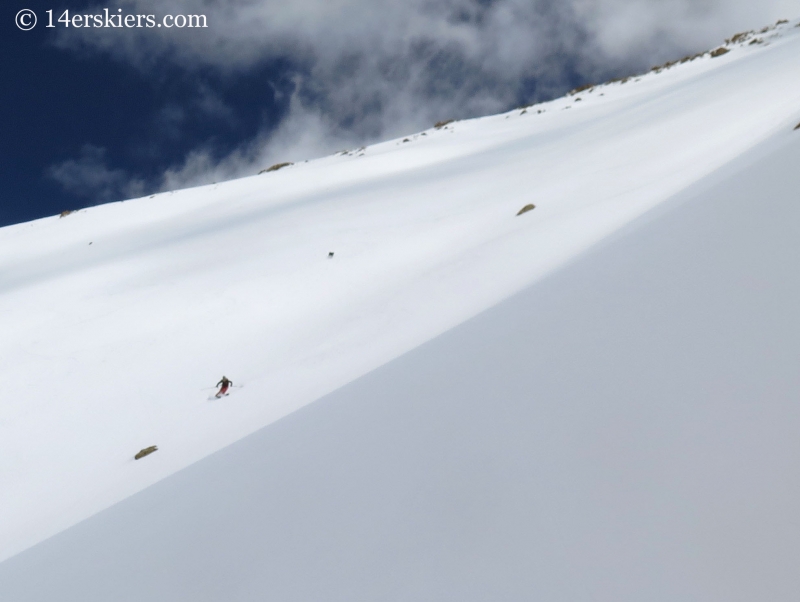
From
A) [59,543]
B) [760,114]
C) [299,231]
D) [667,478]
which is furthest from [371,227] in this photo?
[667,478]

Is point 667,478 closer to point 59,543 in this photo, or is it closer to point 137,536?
point 137,536

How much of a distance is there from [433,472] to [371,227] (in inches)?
580

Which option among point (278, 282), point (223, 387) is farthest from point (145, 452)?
point (278, 282)

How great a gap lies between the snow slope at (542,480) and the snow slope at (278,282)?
49 cm

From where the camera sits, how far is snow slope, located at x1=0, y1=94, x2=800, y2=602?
5.80ft

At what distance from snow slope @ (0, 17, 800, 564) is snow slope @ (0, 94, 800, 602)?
1.60 feet

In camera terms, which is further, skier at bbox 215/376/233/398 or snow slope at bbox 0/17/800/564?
skier at bbox 215/376/233/398

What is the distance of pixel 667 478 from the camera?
202 cm

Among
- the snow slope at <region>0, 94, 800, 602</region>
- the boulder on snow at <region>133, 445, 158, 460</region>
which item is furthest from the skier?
the snow slope at <region>0, 94, 800, 602</region>

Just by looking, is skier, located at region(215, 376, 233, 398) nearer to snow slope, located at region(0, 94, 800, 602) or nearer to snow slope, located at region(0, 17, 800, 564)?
snow slope, located at region(0, 17, 800, 564)

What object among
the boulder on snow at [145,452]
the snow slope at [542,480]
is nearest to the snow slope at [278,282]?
the boulder on snow at [145,452]

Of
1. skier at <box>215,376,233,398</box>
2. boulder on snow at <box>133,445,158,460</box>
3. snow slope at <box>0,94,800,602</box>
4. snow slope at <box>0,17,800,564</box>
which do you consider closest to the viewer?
snow slope at <box>0,94,800,602</box>

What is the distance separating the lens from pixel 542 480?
2.24m

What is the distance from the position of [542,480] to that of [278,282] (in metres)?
12.7
